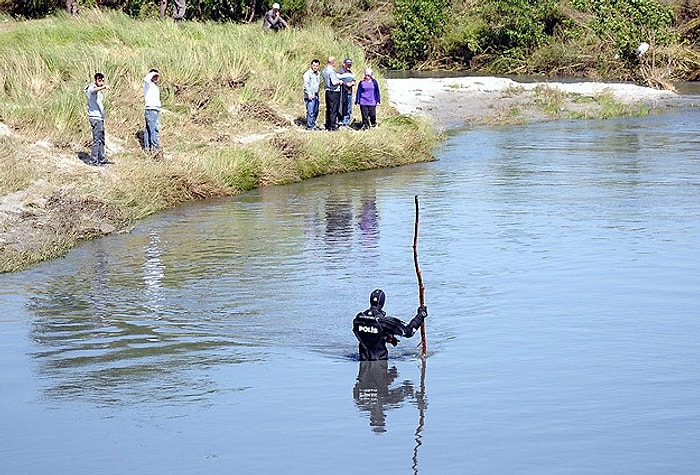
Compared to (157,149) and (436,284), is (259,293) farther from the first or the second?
(157,149)

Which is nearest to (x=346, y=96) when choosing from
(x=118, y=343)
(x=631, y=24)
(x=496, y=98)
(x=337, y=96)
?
(x=337, y=96)

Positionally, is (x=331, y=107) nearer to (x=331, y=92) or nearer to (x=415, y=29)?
(x=331, y=92)

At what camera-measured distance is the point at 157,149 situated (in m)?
23.5

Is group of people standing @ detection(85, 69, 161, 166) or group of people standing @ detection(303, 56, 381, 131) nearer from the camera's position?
group of people standing @ detection(85, 69, 161, 166)

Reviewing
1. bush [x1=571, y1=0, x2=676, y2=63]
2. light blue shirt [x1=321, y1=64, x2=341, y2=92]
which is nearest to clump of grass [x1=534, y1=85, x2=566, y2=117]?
bush [x1=571, y1=0, x2=676, y2=63]

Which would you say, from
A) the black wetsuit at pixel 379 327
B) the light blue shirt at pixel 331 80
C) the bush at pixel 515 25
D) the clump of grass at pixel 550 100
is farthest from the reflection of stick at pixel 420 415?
the bush at pixel 515 25

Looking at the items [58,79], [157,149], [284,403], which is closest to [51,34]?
[58,79]

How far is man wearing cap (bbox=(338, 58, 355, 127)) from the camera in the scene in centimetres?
2764

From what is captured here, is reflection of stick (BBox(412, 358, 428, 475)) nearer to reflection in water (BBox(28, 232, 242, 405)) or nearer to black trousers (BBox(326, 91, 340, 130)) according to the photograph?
reflection in water (BBox(28, 232, 242, 405))

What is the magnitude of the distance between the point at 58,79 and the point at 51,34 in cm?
347

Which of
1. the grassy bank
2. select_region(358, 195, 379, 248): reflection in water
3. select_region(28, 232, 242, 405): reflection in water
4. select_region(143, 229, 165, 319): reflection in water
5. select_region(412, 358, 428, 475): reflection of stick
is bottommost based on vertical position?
select_region(412, 358, 428, 475): reflection of stick

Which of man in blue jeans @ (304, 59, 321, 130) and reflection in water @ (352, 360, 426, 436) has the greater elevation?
man in blue jeans @ (304, 59, 321, 130)

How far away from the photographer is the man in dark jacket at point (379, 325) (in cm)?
1099

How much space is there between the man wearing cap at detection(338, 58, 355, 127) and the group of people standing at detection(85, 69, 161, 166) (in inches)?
213
